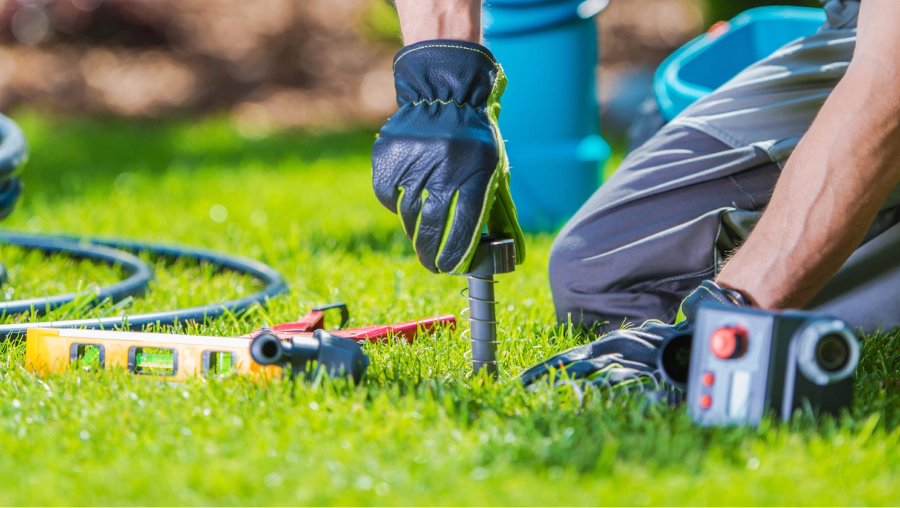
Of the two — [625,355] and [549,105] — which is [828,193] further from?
[549,105]

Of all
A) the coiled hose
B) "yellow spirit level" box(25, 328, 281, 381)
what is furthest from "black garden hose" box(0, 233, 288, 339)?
"yellow spirit level" box(25, 328, 281, 381)

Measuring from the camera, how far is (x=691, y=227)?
2.11 meters

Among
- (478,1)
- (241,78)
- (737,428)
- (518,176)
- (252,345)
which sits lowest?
(737,428)

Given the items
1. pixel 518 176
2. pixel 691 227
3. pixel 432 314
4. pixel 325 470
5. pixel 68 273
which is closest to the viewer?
pixel 325 470

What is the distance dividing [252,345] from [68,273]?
1.55m

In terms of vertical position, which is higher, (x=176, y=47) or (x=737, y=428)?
(x=176, y=47)

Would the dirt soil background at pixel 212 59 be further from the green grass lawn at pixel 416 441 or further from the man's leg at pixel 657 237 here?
the green grass lawn at pixel 416 441

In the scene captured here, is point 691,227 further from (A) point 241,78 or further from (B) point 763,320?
(A) point 241,78

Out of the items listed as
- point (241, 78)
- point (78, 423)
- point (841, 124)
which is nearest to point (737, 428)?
point (841, 124)

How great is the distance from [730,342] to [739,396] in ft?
0.33

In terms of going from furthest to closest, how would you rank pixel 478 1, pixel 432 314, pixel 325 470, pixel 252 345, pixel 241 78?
1. pixel 241 78
2. pixel 432 314
3. pixel 478 1
4. pixel 252 345
5. pixel 325 470

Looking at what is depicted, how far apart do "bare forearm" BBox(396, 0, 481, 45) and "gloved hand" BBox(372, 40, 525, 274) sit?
2.4 inches

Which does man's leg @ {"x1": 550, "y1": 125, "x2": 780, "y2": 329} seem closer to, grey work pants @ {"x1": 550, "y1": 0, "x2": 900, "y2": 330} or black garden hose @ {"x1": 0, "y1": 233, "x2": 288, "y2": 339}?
grey work pants @ {"x1": 550, "y1": 0, "x2": 900, "y2": 330}

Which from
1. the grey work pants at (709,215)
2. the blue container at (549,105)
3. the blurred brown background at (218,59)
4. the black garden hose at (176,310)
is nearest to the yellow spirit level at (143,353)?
the black garden hose at (176,310)
